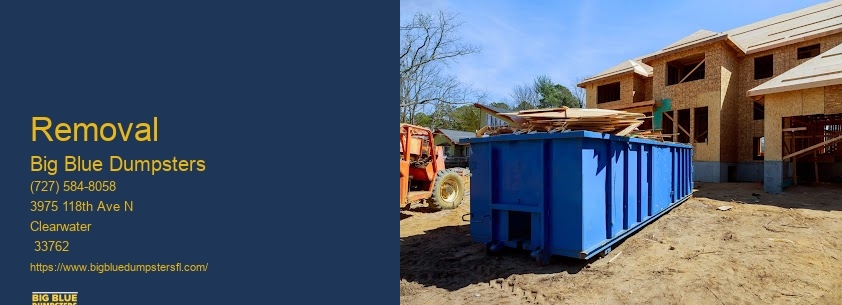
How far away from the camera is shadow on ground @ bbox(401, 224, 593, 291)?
188 inches

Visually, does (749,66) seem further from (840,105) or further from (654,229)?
(654,229)

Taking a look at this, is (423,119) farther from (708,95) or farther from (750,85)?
(750,85)

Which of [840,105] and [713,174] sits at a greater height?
[840,105]

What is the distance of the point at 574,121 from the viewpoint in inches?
195

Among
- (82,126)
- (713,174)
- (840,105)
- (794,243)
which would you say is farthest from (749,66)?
(82,126)

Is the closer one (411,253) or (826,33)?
(411,253)

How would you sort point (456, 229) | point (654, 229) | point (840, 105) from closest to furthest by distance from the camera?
1. point (654, 229)
2. point (456, 229)
3. point (840, 105)

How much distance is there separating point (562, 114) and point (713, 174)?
14774mm

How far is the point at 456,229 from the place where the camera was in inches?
303

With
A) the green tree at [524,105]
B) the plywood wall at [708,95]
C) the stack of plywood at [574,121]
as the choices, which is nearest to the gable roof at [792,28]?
the plywood wall at [708,95]

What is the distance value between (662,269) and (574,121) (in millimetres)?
2096

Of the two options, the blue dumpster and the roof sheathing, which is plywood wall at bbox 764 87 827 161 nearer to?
the roof sheathing

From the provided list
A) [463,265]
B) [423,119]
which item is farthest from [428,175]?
[423,119]

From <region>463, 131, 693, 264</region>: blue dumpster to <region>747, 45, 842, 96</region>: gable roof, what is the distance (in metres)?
8.92
